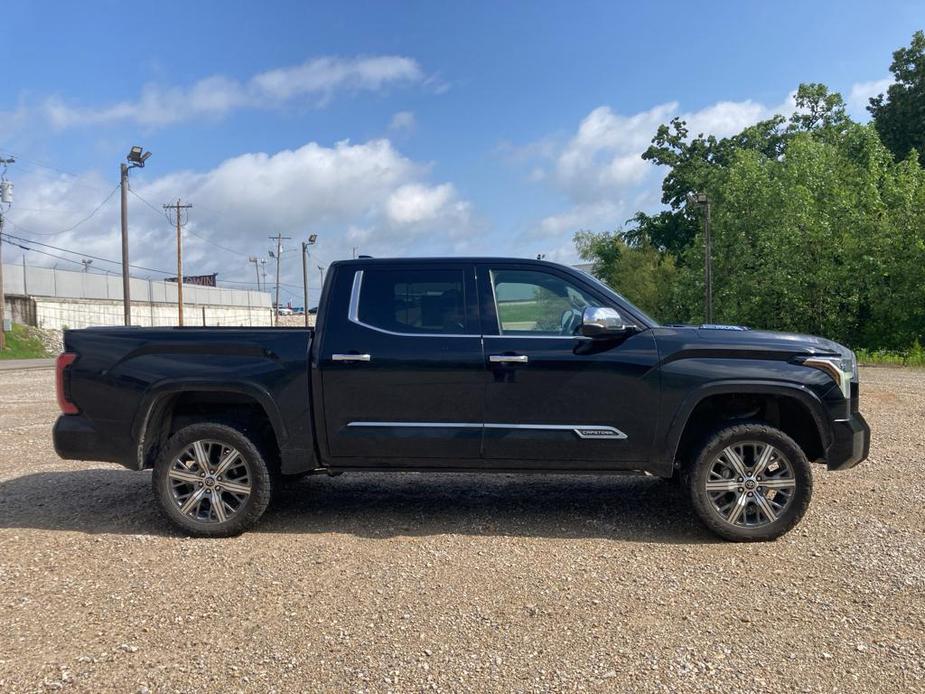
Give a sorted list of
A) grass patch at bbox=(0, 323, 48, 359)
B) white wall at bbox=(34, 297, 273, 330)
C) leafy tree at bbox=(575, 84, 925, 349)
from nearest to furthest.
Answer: leafy tree at bbox=(575, 84, 925, 349)
grass patch at bbox=(0, 323, 48, 359)
white wall at bbox=(34, 297, 273, 330)

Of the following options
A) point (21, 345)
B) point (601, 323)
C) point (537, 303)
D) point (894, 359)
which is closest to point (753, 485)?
point (601, 323)

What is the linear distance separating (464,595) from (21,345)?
39.4 meters

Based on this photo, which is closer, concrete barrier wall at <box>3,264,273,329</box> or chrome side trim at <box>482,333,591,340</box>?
chrome side trim at <box>482,333,591,340</box>

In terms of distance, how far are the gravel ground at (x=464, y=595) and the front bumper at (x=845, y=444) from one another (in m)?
0.53

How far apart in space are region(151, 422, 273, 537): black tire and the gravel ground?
0.48 feet

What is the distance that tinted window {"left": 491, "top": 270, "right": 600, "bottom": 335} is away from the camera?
479 centimetres

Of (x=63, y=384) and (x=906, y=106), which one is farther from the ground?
(x=906, y=106)

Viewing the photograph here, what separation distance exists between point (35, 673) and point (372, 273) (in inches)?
119

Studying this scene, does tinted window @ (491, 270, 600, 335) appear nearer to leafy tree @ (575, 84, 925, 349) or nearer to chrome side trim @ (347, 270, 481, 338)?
chrome side trim @ (347, 270, 481, 338)

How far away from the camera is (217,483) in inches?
190

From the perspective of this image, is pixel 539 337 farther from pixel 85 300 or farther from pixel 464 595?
pixel 85 300

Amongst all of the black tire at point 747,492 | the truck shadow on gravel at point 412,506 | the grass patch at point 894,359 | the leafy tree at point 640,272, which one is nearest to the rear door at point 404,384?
the truck shadow on gravel at point 412,506

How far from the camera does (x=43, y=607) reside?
12.1 feet

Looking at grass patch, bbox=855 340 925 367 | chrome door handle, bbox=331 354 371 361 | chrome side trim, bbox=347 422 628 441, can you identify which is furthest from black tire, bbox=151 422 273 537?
grass patch, bbox=855 340 925 367
